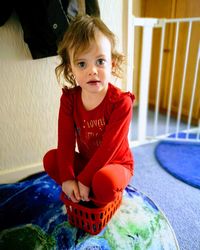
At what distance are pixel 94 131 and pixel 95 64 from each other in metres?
0.26

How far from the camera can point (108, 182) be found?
741 millimetres

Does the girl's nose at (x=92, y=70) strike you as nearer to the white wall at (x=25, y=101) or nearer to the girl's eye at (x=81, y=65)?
the girl's eye at (x=81, y=65)

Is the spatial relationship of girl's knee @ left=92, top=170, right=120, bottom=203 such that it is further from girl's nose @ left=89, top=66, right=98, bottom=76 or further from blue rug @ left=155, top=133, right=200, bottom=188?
blue rug @ left=155, top=133, right=200, bottom=188

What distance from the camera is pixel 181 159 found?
58.1 inches

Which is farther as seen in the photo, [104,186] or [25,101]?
[25,101]

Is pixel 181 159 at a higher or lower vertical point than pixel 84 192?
lower

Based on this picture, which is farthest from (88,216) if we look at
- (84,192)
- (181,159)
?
(181,159)

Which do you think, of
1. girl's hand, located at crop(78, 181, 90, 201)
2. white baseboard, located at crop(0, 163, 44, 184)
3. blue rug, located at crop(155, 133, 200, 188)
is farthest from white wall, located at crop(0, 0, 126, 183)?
blue rug, located at crop(155, 133, 200, 188)

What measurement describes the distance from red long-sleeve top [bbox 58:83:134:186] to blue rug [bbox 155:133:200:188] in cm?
52

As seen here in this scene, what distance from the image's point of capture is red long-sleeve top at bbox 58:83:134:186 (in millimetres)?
807

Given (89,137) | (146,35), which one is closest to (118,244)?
(89,137)

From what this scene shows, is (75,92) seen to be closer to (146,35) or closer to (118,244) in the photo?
(118,244)

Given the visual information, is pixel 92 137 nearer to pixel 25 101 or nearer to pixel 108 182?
pixel 108 182

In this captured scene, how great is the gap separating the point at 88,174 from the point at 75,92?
0.34 metres
